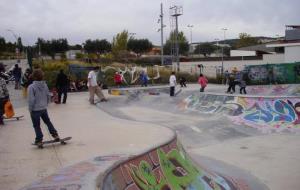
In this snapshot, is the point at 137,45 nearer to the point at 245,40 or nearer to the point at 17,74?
the point at 245,40

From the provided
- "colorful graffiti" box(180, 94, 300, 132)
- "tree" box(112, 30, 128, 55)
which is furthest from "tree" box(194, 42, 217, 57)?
"colorful graffiti" box(180, 94, 300, 132)

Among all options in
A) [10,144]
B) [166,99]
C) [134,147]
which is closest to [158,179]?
[134,147]

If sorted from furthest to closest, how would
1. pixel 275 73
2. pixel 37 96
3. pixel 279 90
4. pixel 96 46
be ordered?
pixel 96 46
pixel 275 73
pixel 279 90
pixel 37 96

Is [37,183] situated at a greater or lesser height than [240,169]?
greater

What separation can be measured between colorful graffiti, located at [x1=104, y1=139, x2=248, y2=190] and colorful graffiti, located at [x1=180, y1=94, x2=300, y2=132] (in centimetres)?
685

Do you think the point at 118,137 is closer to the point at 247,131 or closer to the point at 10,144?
the point at 10,144

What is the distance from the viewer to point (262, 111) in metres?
15.9

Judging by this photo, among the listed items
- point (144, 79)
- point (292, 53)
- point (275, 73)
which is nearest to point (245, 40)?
point (292, 53)

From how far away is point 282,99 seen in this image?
52.9ft

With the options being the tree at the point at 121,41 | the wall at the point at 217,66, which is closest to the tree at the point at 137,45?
the tree at the point at 121,41

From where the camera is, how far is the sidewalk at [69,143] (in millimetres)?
6578

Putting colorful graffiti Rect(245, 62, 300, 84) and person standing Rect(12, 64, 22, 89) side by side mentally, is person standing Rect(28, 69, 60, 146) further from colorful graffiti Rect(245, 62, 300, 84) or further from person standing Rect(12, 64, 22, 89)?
colorful graffiti Rect(245, 62, 300, 84)

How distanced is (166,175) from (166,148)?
2.37 ft

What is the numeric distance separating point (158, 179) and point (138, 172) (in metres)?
0.62
